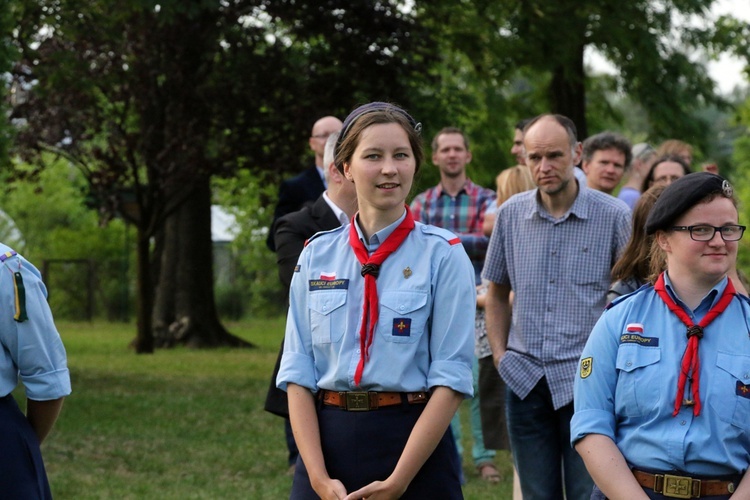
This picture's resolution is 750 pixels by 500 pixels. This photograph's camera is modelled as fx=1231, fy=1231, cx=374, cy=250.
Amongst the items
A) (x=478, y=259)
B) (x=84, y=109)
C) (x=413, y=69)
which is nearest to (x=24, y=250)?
(x=84, y=109)

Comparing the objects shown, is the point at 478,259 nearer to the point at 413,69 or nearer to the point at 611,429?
the point at 611,429

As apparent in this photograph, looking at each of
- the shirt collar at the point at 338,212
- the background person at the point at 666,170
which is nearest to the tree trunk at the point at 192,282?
the background person at the point at 666,170

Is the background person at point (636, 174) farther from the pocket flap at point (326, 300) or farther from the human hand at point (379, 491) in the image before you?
the human hand at point (379, 491)

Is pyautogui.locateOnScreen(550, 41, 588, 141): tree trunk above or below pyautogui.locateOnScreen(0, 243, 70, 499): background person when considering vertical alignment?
above

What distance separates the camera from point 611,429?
384cm

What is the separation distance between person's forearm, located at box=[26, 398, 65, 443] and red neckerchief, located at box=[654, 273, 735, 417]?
6.58 feet

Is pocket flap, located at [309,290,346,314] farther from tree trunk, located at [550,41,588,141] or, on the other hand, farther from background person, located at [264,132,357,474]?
tree trunk, located at [550,41,588,141]

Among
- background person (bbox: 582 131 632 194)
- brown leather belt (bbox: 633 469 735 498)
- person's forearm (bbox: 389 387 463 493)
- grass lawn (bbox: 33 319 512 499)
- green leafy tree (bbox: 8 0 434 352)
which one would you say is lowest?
grass lawn (bbox: 33 319 512 499)

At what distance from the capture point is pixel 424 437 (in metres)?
3.83

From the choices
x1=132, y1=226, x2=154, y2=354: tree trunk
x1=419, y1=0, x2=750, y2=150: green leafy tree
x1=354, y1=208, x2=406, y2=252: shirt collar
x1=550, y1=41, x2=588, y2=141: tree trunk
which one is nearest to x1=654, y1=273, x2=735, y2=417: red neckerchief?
x1=354, y1=208, x2=406, y2=252: shirt collar

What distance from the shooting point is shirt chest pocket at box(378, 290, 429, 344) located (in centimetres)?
392

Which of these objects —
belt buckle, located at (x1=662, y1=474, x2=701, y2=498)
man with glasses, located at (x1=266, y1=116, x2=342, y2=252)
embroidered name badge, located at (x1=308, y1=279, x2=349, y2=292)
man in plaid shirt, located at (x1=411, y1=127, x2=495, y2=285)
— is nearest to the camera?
belt buckle, located at (x1=662, y1=474, x2=701, y2=498)

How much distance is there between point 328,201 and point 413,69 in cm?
1323

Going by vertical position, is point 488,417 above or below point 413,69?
below
